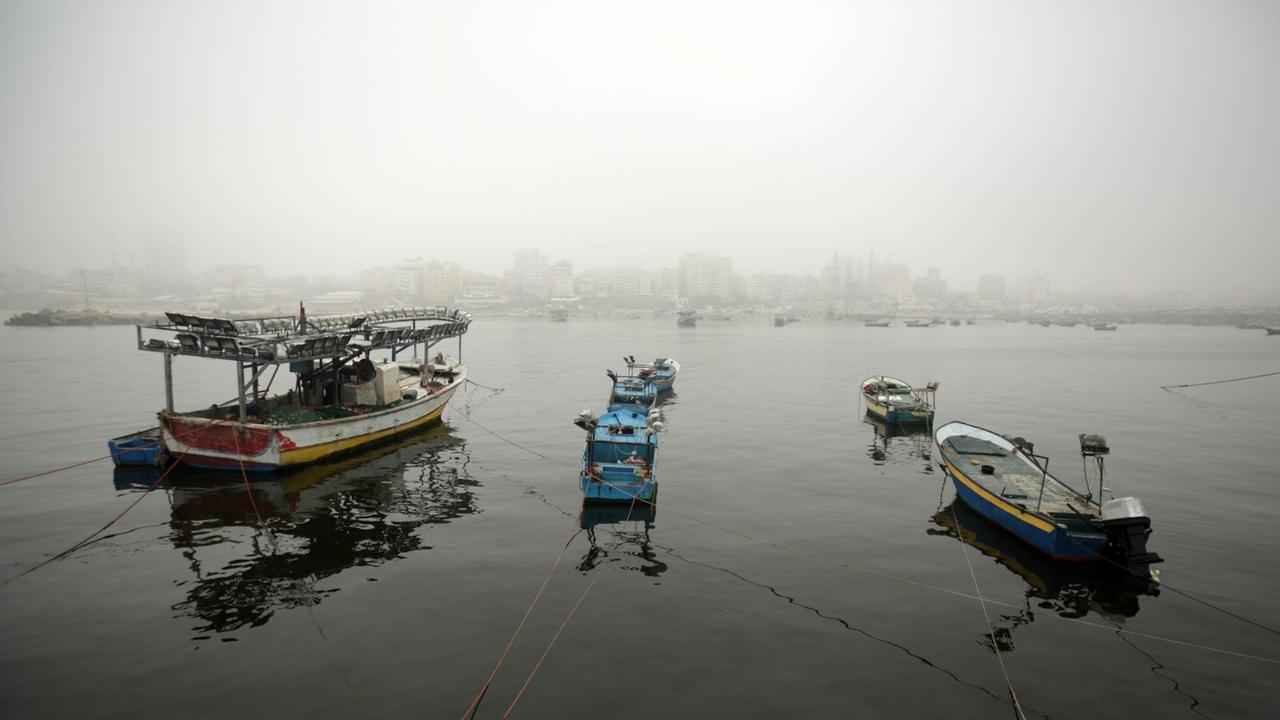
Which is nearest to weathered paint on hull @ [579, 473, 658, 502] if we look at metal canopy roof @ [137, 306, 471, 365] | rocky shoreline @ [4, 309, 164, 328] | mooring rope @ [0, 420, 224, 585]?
metal canopy roof @ [137, 306, 471, 365]

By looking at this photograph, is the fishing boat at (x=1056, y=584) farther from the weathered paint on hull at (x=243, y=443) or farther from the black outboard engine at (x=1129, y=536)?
the weathered paint on hull at (x=243, y=443)

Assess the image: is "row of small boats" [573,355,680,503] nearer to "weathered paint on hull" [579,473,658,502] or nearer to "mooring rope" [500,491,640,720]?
"weathered paint on hull" [579,473,658,502]

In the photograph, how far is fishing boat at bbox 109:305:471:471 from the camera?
21.4 metres

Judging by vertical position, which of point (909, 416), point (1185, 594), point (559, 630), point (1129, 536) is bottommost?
point (1185, 594)

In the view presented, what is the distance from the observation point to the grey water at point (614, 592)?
1031 cm

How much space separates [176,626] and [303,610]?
2381mm

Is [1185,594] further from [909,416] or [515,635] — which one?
[909,416]

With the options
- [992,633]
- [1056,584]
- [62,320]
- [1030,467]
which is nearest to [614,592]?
[992,633]

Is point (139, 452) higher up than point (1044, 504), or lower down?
lower down

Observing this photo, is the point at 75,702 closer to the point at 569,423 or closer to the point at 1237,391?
the point at 569,423

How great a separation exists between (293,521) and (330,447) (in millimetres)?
6143

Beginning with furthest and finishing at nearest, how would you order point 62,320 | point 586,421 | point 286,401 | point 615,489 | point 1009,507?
1. point 62,320
2. point 286,401
3. point 586,421
4. point 615,489
5. point 1009,507

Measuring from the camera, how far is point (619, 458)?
67.1ft

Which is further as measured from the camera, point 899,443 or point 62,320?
point 62,320
